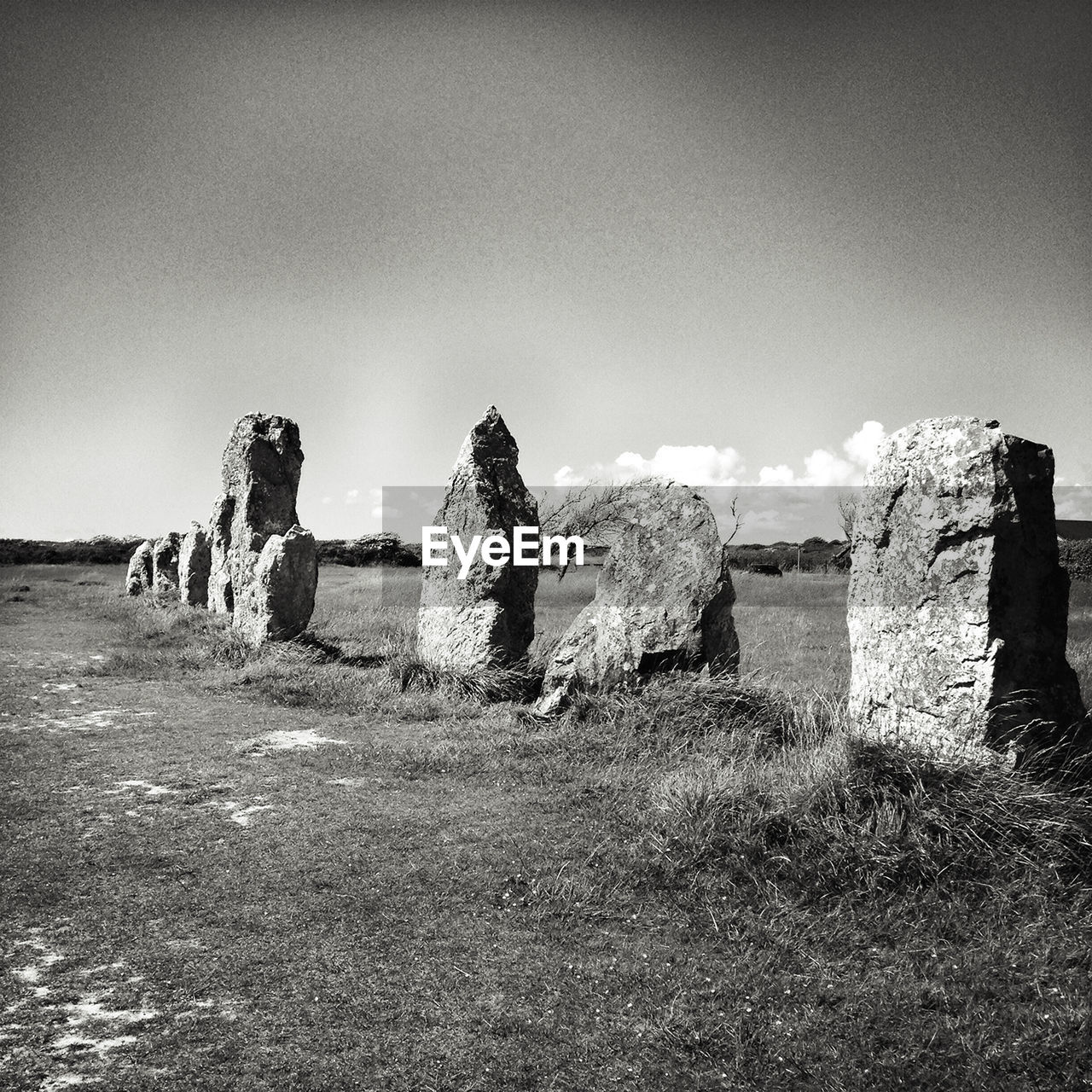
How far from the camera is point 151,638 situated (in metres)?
14.7

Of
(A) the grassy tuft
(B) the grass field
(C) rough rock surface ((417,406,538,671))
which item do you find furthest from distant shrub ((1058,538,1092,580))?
(B) the grass field

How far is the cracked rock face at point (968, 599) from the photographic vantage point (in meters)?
5.10

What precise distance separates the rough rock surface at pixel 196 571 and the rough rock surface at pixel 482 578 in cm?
1122

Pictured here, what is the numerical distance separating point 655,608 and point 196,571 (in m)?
14.9

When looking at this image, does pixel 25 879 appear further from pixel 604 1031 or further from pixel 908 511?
pixel 908 511

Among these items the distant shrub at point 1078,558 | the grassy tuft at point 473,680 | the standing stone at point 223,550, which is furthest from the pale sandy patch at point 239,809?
the distant shrub at point 1078,558

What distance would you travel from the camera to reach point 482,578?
976cm

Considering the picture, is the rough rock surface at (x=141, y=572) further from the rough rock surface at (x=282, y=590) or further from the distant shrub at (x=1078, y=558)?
the distant shrub at (x=1078, y=558)

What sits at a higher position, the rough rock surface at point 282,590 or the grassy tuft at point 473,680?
the rough rock surface at point 282,590

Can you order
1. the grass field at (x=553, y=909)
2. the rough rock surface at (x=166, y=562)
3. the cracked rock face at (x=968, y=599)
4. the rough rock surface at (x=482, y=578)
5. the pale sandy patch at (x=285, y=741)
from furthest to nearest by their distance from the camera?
the rough rock surface at (x=166, y=562)
the rough rock surface at (x=482, y=578)
the pale sandy patch at (x=285, y=741)
the cracked rock face at (x=968, y=599)
the grass field at (x=553, y=909)

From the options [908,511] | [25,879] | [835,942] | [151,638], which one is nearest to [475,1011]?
[835,942]

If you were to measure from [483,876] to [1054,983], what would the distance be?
2.73m

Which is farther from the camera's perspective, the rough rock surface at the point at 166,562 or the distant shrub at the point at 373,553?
the distant shrub at the point at 373,553

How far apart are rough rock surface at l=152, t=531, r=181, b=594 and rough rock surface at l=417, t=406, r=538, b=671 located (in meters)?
16.6
